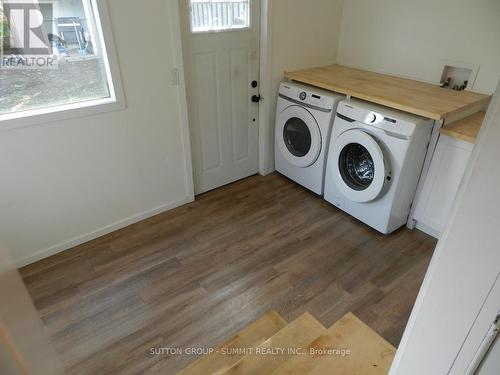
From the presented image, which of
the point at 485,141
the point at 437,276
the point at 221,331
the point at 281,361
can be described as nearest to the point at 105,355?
the point at 221,331

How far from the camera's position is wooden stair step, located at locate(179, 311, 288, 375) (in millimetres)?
1622

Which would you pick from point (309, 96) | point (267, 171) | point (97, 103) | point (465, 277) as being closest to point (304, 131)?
point (309, 96)

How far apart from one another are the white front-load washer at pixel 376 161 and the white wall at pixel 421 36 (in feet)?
2.40

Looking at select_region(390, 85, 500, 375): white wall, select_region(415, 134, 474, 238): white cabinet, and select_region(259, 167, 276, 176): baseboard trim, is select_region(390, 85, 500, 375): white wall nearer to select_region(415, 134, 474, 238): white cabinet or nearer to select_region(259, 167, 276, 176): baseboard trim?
select_region(415, 134, 474, 238): white cabinet

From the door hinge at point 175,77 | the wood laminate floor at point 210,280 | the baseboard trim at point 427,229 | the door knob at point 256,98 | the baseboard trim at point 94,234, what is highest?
the door hinge at point 175,77

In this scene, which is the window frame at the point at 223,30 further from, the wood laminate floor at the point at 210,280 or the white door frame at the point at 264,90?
the wood laminate floor at the point at 210,280

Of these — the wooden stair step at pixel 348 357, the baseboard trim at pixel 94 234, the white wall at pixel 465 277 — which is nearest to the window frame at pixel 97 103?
the baseboard trim at pixel 94 234

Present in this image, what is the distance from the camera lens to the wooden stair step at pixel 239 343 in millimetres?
1622

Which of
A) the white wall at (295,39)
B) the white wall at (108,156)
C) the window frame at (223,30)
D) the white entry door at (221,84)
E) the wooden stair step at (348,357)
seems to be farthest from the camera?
the white wall at (295,39)

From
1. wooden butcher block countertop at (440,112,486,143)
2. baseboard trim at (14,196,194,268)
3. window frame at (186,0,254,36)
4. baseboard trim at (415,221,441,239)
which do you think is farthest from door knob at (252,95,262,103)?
baseboard trim at (415,221,441,239)

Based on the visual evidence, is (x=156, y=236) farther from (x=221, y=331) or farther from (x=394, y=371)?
(x=394, y=371)

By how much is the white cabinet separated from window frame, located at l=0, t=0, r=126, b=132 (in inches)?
86.2

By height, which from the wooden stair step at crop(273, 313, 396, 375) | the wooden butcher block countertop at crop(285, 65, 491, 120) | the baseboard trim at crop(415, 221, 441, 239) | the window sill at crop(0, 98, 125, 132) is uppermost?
the wooden butcher block countertop at crop(285, 65, 491, 120)

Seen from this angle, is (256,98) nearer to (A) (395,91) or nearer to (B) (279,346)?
(A) (395,91)
